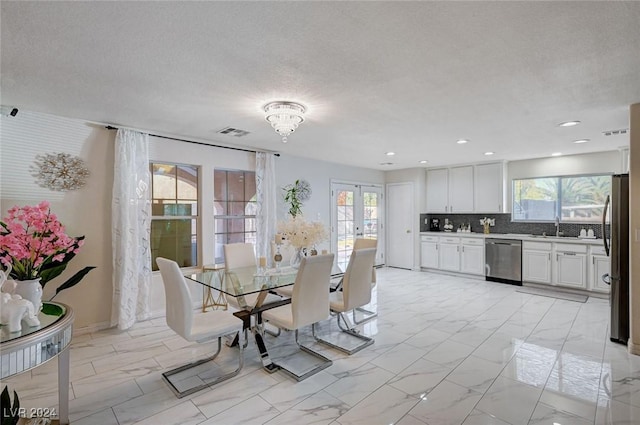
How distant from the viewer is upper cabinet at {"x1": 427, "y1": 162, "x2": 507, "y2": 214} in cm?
612

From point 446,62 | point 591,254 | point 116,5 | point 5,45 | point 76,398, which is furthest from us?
point 591,254

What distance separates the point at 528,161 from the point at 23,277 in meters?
7.20

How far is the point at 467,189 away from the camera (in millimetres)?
6531

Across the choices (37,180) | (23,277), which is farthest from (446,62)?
(37,180)

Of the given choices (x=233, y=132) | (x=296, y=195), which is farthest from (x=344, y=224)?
(x=233, y=132)

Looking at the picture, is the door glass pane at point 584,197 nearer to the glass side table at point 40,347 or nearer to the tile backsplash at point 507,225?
the tile backsplash at point 507,225

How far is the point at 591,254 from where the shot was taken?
4.88 metres

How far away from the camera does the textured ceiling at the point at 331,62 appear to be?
1.58 metres

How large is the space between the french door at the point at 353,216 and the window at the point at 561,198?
2.80 meters

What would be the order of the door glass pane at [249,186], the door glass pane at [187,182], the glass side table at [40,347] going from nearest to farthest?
the glass side table at [40,347] → the door glass pane at [187,182] → the door glass pane at [249,186]

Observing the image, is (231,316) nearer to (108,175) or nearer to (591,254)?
(108,175)

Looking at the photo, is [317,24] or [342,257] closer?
[317,24]

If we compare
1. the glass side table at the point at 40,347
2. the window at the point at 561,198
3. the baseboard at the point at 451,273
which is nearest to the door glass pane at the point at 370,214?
the baseboard at the point at 451,273

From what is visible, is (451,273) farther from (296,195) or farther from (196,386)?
(196,386)
